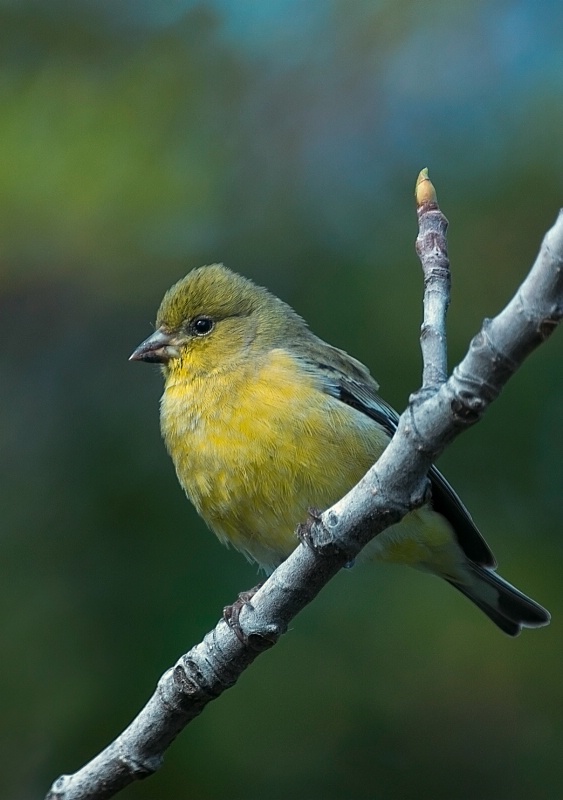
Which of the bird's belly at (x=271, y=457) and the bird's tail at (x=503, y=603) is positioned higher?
the bird's belly at (x=271, y=457)

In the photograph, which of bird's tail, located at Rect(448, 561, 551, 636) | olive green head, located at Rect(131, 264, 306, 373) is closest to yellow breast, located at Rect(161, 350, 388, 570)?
olive green head, located at Rect(131, 264, 306, 373)

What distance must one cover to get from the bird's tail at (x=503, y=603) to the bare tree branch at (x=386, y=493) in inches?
70.3

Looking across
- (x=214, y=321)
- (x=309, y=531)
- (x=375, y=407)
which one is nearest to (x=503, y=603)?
(x=375, y=407)

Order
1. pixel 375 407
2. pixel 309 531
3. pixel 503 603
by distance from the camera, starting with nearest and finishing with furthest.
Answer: pixel 309 531 < pixel 375 407 < pixel 503 603

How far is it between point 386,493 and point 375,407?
6.03ft

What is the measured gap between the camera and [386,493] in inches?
100

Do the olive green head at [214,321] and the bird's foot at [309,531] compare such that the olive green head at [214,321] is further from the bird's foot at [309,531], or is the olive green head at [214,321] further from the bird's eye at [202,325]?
the bird's foot at [309,531]

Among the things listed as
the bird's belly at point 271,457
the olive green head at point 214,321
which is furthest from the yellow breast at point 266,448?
the olive green head at point 214,321

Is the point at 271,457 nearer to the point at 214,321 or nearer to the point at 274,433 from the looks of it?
the point at 274,433

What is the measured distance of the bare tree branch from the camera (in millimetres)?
2125

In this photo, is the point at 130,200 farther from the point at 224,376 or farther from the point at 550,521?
the point at 550,521

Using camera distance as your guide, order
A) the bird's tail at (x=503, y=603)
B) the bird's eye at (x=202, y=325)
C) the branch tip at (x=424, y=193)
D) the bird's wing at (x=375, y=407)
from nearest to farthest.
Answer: the branch tip at (x=424, y=193)
the bird's wing at (x=375, y=407)
the bird's tail at (x=503, y=603)
the bird's eye at (x=202, y=325)

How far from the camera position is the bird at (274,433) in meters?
3.96

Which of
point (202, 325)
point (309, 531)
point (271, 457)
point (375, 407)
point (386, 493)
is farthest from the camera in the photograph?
point (202, 325)
